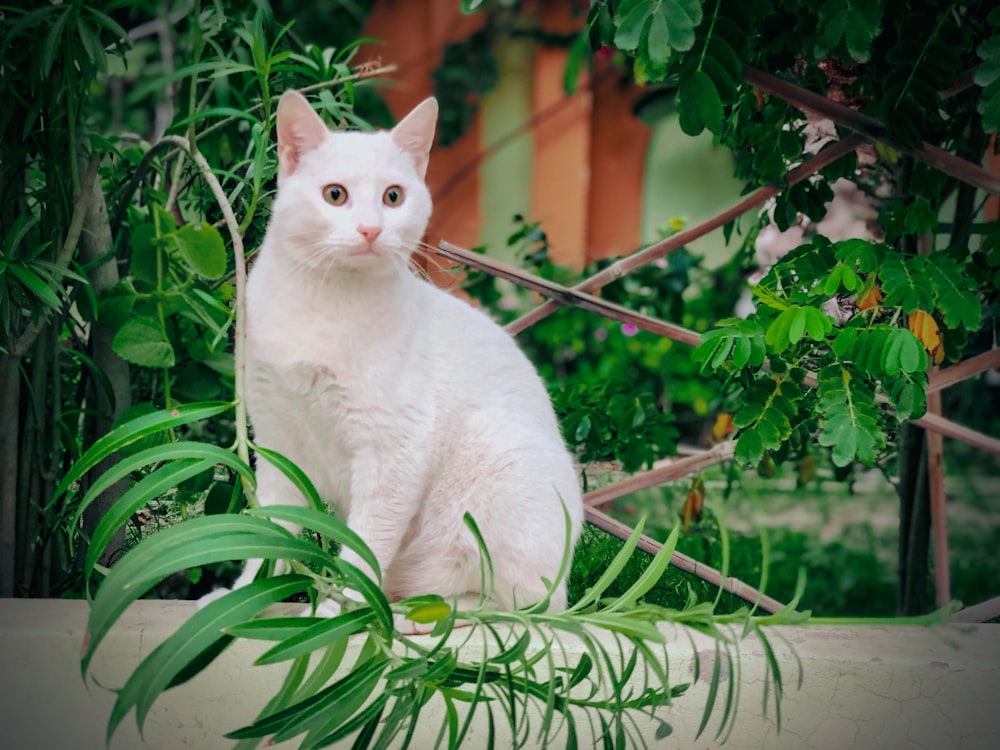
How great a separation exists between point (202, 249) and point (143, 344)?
8.4 inches

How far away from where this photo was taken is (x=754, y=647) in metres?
1.53

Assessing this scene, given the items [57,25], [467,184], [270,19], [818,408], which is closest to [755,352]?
[818,408]

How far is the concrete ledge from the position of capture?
1498 mm

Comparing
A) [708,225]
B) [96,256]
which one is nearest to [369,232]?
[96,256]

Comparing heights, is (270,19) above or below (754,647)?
above

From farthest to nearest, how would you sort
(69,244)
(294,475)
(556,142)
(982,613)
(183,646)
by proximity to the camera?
(556,142) < (982,613) < (69,244) < (294,475) < (183,646)

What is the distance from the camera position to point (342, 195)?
1.51 meters

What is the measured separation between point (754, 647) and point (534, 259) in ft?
4.80

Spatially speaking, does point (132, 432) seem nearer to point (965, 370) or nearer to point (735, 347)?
point (735, 347)

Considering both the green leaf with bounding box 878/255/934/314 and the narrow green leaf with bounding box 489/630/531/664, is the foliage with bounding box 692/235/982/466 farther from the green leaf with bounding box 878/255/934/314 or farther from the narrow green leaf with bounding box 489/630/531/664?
the narrow green leaf with bounding box 489/630/531/664

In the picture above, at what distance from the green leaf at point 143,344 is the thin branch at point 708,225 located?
711 mm

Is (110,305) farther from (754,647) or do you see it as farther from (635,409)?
(754,647)

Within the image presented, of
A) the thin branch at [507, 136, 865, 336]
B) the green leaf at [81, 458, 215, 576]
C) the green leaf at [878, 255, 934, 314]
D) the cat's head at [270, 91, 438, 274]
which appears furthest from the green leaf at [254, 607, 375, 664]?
the green leaf at [878, 255, 934, 314]

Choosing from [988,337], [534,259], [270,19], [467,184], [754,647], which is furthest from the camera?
[467,184]
